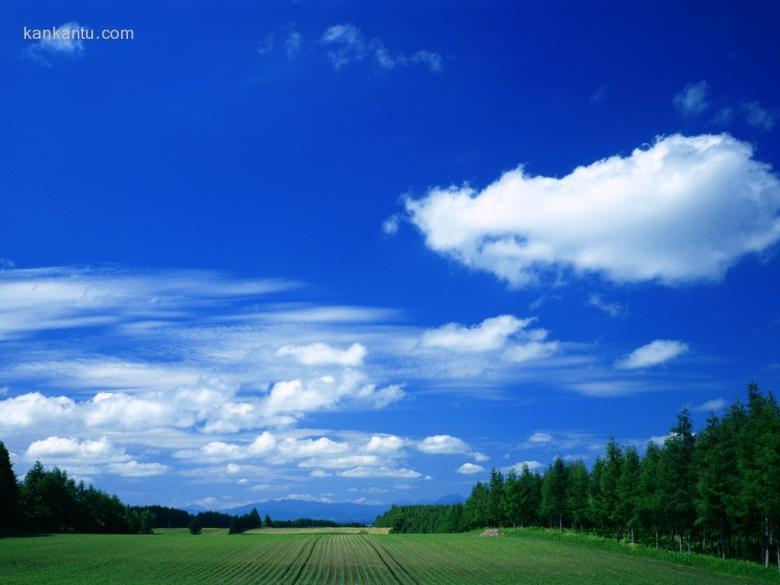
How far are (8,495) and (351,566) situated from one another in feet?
256

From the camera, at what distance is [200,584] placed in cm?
4559

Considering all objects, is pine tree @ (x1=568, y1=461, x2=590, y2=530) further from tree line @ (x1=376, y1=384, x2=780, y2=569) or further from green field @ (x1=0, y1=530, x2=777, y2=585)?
green field @ (x1=0, y1=530, x2=777, y2=585)

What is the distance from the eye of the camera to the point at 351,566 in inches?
2338

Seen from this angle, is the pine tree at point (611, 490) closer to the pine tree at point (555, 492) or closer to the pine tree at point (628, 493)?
the pine tree at point (628, 493)

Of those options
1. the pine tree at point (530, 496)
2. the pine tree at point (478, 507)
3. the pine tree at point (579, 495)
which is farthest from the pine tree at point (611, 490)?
the pine tree at point (478, 507)

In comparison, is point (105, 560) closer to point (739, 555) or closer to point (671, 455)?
point (671, 455)

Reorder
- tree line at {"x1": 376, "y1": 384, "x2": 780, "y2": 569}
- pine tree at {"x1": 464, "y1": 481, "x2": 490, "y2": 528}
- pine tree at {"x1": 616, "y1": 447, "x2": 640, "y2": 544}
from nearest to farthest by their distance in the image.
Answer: tree line at {"x1": 376, "y1": 384, "x2": 780, "y2": 569} → pine tree at {"x1": 616, "y1": 447, "x2": 640, "y2": 544} → pine tree at {"x1": 464, "y1": 481, "x2": 490, "y2": 528}

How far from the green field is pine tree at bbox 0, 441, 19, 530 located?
30.6m

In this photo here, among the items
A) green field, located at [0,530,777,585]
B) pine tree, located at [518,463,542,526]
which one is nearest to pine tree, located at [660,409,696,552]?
green field, located at [0,530,777,585]

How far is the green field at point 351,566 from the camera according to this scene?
48500mm

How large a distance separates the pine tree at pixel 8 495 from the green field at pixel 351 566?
30637 millimetres

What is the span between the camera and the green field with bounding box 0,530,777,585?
4850cm

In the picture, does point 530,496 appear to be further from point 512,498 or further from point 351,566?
point 351,566

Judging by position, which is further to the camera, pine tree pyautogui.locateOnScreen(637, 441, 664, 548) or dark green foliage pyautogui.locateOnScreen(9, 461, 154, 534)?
dark green foliage pyautogui.locateOnScreen(9, 461, 154, 534)
